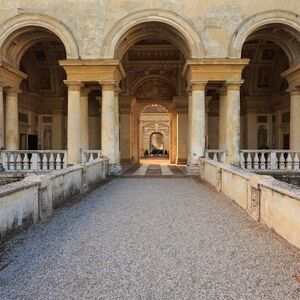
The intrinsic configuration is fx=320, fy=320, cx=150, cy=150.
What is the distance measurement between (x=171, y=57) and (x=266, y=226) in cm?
1892

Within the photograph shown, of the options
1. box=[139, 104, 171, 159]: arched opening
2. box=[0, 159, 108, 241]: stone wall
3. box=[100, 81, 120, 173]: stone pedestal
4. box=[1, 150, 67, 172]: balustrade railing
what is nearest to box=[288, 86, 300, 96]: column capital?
box=[100, 81, 120, 173]: stone pedestal

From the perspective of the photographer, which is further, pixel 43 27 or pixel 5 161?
pixel 43 27

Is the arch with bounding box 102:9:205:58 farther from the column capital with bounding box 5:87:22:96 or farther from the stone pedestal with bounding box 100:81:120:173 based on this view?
the column capital with bounding box 5:87:22:96

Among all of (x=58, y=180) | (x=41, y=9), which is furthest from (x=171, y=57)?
(x=58, y=180)

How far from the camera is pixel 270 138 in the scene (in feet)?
76.1

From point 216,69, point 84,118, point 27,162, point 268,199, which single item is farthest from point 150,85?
point 268,199

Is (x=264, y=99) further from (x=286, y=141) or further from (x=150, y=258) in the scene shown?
(x=150, y=258)

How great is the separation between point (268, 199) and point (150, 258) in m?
2.95

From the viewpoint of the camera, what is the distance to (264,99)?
2308 cm

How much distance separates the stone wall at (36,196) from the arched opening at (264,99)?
15.8 metres

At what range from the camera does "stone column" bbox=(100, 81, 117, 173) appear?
1563 centimetres

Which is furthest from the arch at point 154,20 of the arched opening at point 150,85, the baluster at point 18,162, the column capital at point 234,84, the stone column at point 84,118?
the baluster at point 18,162

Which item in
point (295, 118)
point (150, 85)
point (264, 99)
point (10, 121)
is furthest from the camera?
point (150, 85)

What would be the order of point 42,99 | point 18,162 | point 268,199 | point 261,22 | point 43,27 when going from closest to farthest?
point 268,199, point 18,162, point 261,22, point 43,27, point 42,99
